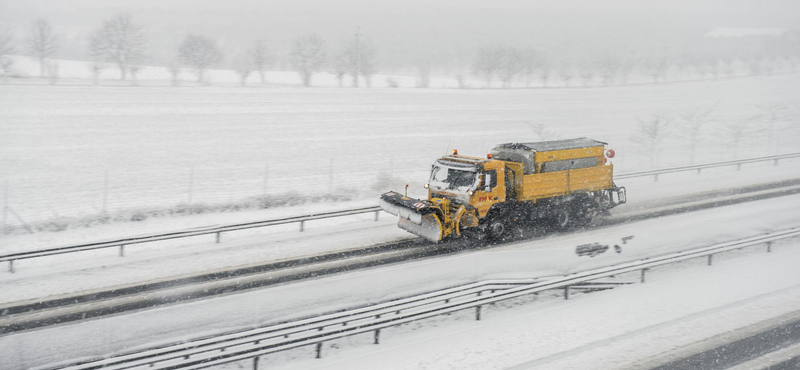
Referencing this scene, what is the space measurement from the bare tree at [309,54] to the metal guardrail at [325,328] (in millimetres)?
62753

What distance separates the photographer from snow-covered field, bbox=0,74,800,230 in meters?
26.0

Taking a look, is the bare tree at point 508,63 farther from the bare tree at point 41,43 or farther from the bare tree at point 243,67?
the bare tree at point 41,43

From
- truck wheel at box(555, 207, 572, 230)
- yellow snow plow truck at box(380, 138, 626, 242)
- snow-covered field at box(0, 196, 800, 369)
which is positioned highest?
yellow snow plow truck at box(380, 138, 626, 242)

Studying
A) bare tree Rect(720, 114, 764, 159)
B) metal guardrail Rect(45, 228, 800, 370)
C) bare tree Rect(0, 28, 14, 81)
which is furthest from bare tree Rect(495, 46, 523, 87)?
metal guardrail Rect(45, 228, 800, 370)

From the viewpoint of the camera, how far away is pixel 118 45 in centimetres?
6109

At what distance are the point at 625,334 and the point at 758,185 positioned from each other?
68.1ft

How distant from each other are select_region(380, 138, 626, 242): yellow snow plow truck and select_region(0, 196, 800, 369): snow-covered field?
1.17 metres

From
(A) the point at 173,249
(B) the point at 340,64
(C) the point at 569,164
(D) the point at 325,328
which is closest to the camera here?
(D) the point at 325,328

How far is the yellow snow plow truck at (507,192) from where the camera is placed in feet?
54.3

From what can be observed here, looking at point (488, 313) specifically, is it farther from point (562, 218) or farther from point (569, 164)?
point (569, 164)

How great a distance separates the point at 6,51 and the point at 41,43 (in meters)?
8.10

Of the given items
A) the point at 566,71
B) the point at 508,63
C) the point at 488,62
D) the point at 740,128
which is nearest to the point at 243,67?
the point at 488,62

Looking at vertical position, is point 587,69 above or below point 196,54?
below

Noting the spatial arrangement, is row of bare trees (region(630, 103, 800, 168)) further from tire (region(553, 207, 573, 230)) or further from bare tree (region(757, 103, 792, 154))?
tire (region(553, 207, 573, 230))
